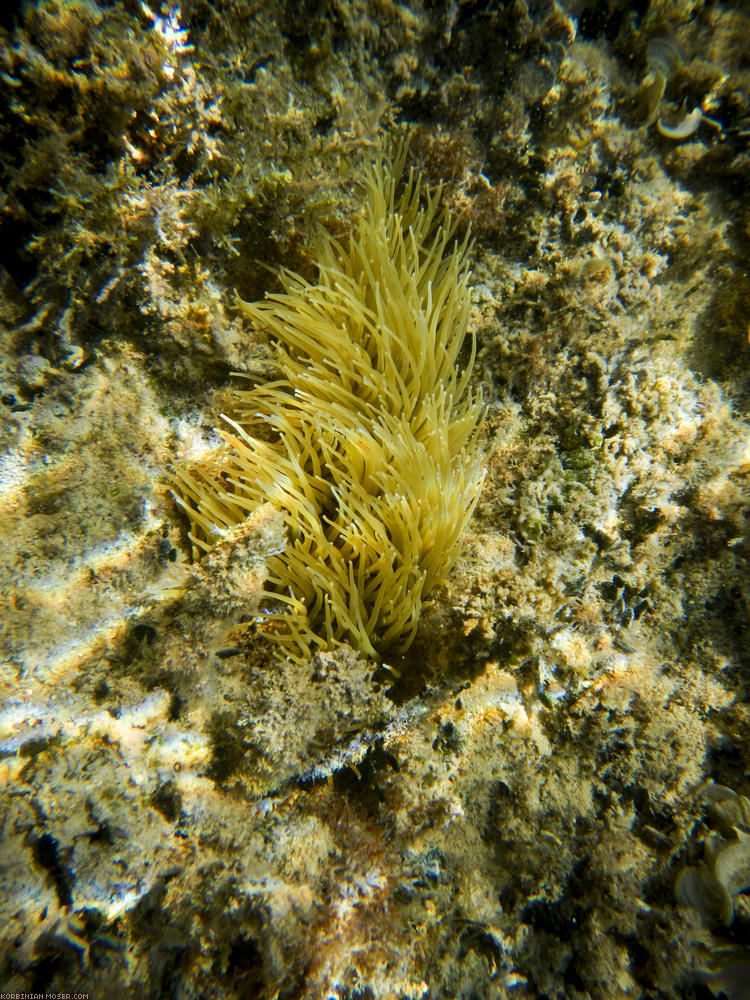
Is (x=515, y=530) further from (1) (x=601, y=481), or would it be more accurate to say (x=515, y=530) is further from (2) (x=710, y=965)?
(2) (x=710, y=965)

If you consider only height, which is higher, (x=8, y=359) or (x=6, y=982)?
(x=8, y=359)

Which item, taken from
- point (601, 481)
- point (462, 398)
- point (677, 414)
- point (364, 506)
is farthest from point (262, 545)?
point (677, 414)

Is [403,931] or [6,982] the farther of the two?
[403,931]

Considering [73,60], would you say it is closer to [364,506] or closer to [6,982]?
[364,506]

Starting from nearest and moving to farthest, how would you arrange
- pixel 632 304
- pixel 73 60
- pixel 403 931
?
1. pixel 403 931
2. pixel 73 60
3. pixel 632 304

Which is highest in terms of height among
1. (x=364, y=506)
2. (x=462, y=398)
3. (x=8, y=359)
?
(x=462, y=398)

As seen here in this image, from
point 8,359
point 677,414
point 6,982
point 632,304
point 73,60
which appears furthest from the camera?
point 632,304

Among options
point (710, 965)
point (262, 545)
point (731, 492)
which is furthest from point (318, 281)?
point (710, 965)
